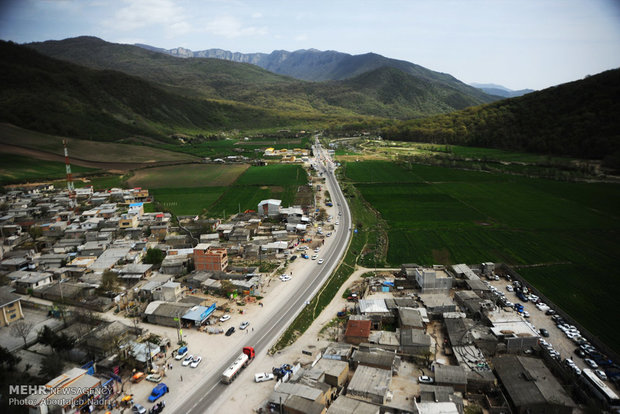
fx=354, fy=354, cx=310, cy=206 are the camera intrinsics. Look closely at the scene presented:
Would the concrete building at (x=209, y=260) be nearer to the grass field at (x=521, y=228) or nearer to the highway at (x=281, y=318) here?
the highway at (x=281, y=318)

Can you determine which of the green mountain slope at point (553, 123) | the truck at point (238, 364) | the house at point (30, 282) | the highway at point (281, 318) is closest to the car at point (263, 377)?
the truck at point (238, 364)

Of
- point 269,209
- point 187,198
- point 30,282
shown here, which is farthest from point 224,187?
point 30,282

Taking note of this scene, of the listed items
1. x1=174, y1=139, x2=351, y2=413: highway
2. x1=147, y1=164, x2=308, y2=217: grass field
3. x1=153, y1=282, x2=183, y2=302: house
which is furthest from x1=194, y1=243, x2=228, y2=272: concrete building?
x1=147, y1=164, x2=308, y2=217: grass field

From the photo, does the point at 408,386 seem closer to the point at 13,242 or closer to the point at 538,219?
the point at 538,219

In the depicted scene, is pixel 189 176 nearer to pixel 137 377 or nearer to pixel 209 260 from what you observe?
pixel 209 260

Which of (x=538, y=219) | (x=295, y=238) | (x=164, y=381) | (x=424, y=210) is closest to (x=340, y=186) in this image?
(x=424, y=210)

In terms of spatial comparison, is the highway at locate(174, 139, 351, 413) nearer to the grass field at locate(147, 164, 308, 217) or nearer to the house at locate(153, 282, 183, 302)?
the house at locate(153, 282, 183, 302)
